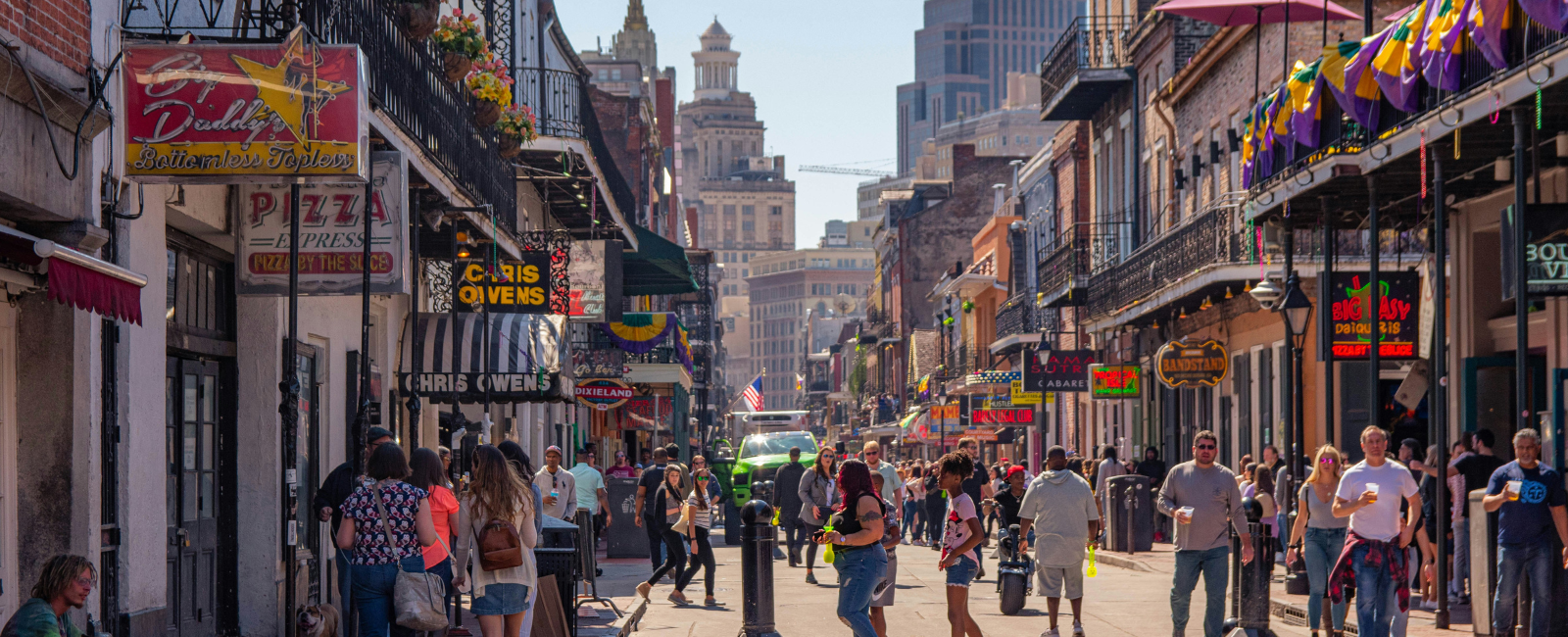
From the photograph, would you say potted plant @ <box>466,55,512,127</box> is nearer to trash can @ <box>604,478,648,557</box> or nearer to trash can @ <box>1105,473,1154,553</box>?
trash can @ <box>604,478,648,557</box>

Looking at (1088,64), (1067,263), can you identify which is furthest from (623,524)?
(1088,64)

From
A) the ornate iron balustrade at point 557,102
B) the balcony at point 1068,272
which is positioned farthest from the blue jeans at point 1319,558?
the balcony at point 1068,272

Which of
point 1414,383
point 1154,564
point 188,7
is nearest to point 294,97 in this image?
point 188,7

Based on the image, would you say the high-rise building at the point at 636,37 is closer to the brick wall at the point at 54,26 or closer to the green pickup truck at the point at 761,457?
the green pickup truck at the point at 761,457

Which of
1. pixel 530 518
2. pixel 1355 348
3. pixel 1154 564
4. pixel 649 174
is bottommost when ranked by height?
pixel 1154 564

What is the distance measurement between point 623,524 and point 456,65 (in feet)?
35.4

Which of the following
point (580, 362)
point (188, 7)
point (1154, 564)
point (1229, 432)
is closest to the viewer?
point (188, 7)

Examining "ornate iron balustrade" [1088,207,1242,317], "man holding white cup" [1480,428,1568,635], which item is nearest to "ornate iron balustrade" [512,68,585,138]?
"ornate iron balustrade" [1088,207,1242,317]

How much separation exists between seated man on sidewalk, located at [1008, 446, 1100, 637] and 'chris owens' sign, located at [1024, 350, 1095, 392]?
19696mm

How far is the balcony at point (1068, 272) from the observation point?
35.2 metres

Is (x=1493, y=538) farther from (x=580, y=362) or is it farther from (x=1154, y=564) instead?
(x=580, y=362)

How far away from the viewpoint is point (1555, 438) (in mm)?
14312

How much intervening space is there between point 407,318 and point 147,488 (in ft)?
29.1

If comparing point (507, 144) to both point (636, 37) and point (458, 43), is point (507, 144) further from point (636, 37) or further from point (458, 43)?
point (636, 37)
